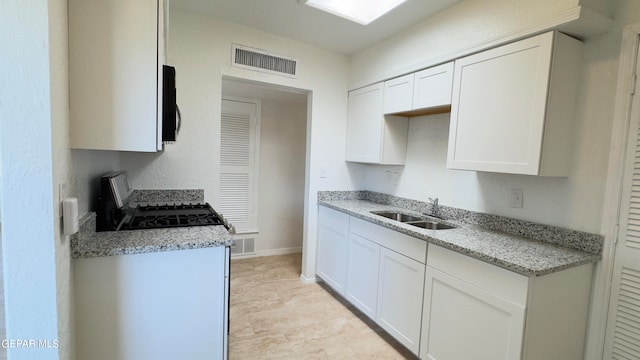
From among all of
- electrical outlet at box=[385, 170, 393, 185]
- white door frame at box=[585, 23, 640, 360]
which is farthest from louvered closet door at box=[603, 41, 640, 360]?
electrical outlet at box=[385, 170, 393, 185]

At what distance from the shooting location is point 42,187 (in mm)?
1000

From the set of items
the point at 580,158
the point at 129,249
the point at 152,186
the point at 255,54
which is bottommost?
the point at 129,249

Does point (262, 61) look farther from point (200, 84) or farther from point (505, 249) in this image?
point (505, 249)

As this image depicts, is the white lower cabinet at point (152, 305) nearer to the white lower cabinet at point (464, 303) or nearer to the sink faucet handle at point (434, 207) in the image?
the white lower cabinet at point (464, 303)

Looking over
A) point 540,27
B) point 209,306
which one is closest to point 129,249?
point 209,306

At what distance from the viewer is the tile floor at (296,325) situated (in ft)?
6.91

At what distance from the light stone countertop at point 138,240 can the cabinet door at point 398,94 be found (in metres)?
1.80

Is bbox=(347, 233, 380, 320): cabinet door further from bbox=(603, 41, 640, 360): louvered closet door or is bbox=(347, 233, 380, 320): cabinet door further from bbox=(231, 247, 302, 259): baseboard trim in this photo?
bbox=(231, 247, 302, 259): baseboard trim

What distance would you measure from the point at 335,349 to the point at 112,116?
6.74ft

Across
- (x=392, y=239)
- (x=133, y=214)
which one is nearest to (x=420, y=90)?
(x=392, y=239)

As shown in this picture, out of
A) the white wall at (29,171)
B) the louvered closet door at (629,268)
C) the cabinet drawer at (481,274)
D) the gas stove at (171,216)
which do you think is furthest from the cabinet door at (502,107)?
the white wall at (29,171)

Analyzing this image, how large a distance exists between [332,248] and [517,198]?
1682 millimetres

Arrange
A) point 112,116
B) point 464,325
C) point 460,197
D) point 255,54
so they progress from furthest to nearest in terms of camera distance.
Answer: point 255,54 → point 460,197 → point 464,325 → point 112,116

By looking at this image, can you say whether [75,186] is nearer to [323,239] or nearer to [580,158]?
[323,239]
